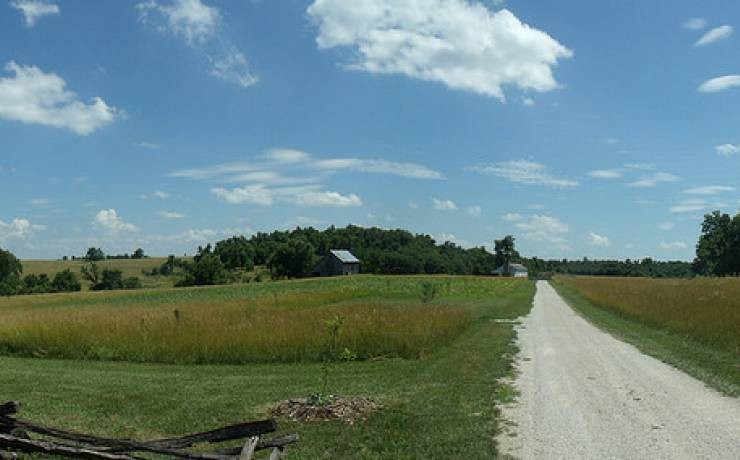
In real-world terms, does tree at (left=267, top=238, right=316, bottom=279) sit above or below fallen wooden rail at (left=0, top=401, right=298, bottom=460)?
above

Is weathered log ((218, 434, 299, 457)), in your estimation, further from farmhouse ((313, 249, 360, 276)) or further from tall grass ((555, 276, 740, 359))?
farmhouse ((313, 249, 360, 276))

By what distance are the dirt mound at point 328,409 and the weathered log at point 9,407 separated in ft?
13.1

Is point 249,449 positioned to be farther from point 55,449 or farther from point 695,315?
point 695,315

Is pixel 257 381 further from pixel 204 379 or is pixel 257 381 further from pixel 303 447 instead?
pixel 303 447

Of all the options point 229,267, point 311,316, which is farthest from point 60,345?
point 229,267

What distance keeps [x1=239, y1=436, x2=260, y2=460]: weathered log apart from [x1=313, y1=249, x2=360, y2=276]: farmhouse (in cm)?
11480

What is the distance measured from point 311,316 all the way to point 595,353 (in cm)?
958

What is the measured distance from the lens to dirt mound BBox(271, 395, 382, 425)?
371 inches

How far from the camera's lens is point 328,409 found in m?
9.64

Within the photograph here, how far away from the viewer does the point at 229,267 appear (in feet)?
445

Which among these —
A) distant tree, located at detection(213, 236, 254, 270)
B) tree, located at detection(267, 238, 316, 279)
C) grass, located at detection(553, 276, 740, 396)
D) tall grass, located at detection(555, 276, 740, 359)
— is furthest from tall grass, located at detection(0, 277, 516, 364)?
distant tree, located at detection(213, 236, 254, 270)

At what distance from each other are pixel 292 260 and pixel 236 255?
73.0ft

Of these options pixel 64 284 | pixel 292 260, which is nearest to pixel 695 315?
pixel 64 284

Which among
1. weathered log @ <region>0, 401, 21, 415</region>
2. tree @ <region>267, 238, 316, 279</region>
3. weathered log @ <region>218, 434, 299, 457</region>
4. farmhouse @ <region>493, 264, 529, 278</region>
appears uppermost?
tree @ <region>267, 238, 316, 279</region>
